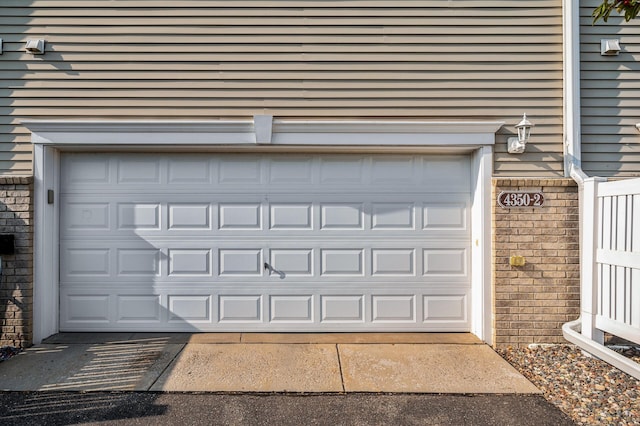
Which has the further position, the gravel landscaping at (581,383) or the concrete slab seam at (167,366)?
the concrete slab seam at (167,366)

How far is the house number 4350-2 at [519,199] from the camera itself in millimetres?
4281

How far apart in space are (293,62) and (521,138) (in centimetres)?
266

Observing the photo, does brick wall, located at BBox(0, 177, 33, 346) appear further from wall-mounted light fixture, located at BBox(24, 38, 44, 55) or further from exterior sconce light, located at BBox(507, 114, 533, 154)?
exterior sconce light, located at BBox(507, 114, 533, 154)

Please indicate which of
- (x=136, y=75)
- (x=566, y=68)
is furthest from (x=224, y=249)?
(x=566, y=68)

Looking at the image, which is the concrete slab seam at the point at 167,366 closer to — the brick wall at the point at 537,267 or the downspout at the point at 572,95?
the brick wall at the point at 537,267

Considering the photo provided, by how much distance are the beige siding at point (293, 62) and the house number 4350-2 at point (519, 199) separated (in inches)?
9.8

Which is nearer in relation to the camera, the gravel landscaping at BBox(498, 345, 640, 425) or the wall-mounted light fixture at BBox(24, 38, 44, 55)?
the gravel landscaping at BBox(498, 345, 640, 425)

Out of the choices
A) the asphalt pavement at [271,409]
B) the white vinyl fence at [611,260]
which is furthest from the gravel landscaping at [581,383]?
the white vinyl fence at [611,260]

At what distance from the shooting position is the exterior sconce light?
418cm

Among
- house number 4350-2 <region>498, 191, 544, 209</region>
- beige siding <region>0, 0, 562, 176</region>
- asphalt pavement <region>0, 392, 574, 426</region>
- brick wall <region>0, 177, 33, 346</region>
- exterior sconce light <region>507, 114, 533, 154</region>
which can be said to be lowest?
asphalt pavement <region>0, 392, 574, 426</region>

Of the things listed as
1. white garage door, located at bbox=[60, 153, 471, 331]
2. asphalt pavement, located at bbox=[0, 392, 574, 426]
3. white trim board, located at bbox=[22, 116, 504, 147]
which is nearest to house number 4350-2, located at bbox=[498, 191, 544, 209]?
white garage door, located at bbox=[60, 153, 471, 331]

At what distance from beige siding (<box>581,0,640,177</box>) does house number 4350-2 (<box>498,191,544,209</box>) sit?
25.6 inches

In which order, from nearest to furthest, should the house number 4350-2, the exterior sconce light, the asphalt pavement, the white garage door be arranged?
the asphalt pavement, the exterior sconce light, the house number 4350-2, the white garage door

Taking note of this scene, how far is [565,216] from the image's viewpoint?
14.0 ft
